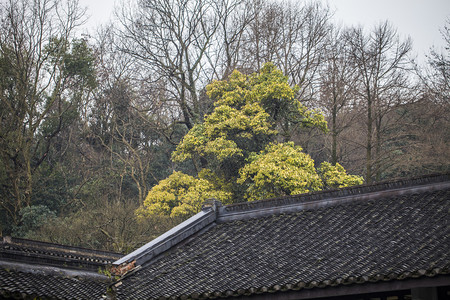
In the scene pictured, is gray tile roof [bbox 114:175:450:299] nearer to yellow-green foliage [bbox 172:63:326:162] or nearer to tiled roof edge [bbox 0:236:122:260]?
tiled roof edge [bbox 0:236:122:260]

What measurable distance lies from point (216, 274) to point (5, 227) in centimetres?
2025

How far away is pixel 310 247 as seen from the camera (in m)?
8.34

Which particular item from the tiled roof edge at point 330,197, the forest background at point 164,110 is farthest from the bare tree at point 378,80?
the tiled roof edge at point 330,197

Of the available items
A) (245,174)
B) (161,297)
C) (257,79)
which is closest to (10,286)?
(161,297)

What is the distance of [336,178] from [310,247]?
11.3 metres

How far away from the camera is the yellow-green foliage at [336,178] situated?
19188mm

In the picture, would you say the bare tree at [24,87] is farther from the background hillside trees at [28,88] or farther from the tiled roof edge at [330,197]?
the tiled roof edge at [330,197]

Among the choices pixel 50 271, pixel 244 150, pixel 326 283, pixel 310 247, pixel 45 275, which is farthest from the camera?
pixel 244 150

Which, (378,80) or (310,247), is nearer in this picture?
(310,247)

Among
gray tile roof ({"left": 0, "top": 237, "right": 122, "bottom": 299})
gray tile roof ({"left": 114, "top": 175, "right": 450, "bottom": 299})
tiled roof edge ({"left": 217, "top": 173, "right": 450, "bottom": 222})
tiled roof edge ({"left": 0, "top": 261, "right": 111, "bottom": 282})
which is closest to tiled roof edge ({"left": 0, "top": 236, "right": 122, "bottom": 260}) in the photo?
gray tile roof ({"left": 0, "top": 237, "right": 122, "bottom": 299})

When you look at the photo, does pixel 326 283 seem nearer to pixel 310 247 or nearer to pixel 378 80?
pixel 310 247

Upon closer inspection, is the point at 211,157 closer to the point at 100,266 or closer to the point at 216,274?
the point at 100,266

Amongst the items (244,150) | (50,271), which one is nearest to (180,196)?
(244,150)

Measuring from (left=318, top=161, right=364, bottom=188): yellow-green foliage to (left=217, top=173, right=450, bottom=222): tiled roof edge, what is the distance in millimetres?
9545
